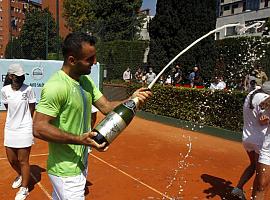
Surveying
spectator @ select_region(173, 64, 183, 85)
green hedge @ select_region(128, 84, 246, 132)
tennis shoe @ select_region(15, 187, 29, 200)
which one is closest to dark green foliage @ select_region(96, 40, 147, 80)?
spectator @ select_region(173, 64, 183, 85)

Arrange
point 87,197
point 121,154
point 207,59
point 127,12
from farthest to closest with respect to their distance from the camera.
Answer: point 127,12, point 207,59, point 121,154, point 87,197

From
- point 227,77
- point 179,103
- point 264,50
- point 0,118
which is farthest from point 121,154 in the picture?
point 264,50

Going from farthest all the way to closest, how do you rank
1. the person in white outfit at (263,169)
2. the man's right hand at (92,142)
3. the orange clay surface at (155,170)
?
the orange clay surface at (155,170), the person in white outfit at (263,169), the man's right hand at (92,142)

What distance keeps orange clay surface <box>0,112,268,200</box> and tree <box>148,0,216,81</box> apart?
400 inches

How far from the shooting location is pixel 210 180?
6.57 meters

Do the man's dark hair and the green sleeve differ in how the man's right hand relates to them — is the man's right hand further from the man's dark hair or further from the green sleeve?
the man's dark hair

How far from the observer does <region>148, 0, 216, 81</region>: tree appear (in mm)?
20234

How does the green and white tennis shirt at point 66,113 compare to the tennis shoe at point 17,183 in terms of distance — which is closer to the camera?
the green and white tennis shirt at point 66,113

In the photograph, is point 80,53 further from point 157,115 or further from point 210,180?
point 157,115

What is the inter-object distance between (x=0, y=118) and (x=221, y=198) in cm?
1073

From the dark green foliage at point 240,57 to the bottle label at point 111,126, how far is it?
1314cm

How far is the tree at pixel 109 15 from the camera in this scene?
34.9m

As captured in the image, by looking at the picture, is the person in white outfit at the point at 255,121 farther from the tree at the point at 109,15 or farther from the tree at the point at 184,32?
the tree at the point at 109,15

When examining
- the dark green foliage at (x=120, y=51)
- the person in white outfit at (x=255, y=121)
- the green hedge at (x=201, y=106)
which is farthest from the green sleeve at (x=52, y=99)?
the dark green foliage at (x=120, y=51)
